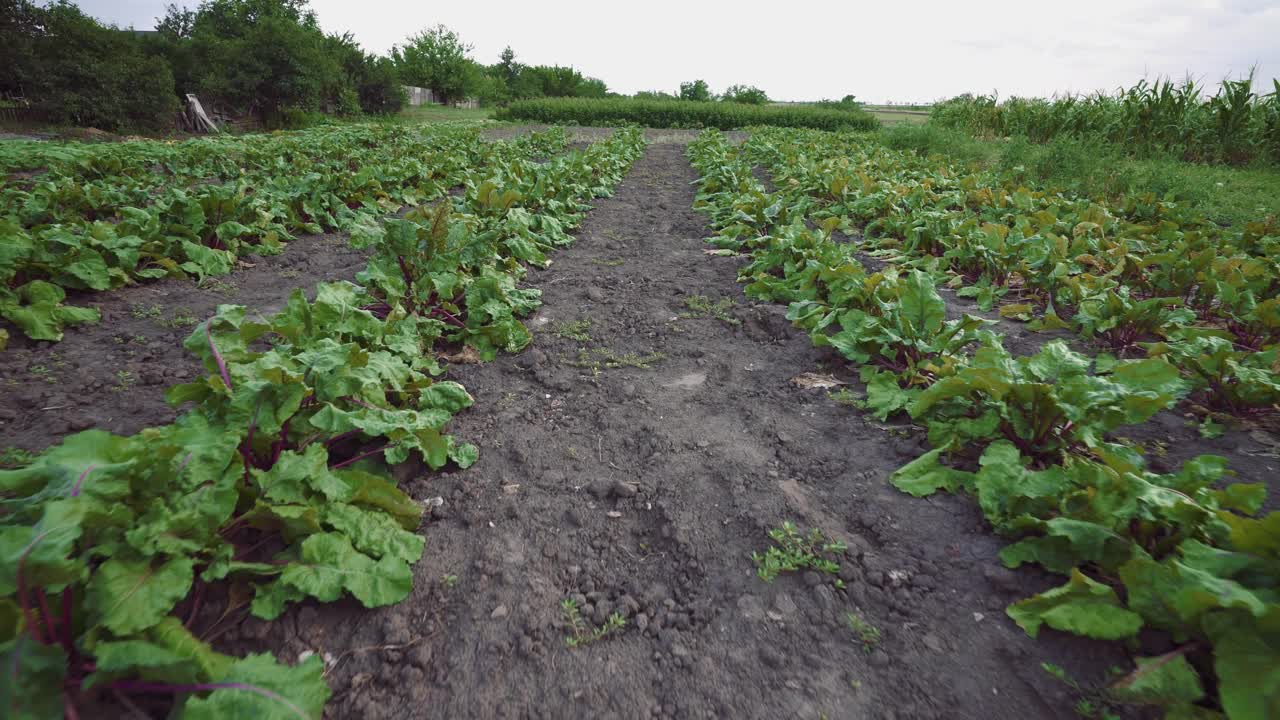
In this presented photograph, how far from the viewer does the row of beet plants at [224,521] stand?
4.62ft

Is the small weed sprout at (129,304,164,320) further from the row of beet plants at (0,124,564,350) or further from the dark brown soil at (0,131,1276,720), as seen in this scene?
the row of beet plants at (0,124,564,350)

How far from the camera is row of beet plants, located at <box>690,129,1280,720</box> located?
1.53m

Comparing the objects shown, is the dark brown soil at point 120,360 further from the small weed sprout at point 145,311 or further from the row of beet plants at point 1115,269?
the row of beet plants at point 1115,269

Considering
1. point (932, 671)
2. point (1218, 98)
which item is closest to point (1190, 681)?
point (932, 671)

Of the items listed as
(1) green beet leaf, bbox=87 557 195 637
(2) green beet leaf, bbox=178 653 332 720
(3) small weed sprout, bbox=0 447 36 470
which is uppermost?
(1) green beet leaf, bbox=87 557 195 637

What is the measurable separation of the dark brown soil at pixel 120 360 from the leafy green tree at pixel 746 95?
180 feet

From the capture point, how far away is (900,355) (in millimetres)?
3646

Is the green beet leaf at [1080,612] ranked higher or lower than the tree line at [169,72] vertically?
lower

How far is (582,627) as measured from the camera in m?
2.04

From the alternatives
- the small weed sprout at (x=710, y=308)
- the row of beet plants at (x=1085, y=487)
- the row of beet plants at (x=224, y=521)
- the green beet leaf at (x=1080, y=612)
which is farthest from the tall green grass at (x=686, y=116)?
the green beet leaf at (x=1080, y=612)

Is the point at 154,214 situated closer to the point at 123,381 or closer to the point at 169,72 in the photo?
the point at 123,381

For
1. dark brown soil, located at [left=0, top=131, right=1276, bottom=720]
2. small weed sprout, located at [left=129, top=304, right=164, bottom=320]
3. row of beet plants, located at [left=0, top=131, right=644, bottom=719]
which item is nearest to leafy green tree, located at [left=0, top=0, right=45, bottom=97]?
small weed sprout, located at [left=129, top=304, right=164, bottom=320]

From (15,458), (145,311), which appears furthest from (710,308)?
(145,311)

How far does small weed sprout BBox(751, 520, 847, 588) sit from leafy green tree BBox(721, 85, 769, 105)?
5681 cm
